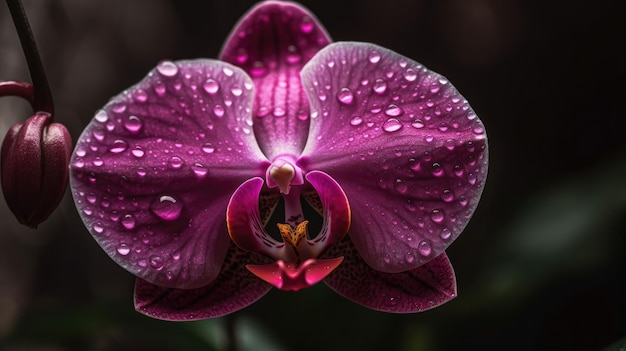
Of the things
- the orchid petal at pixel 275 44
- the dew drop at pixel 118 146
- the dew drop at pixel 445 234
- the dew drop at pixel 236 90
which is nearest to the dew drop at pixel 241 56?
the orchid petal at pixel 275 44

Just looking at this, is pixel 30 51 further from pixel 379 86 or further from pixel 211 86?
pixel 379 86

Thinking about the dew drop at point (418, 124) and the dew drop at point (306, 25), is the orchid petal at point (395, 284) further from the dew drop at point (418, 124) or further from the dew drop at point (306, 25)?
the dew drop at point (306, 25)

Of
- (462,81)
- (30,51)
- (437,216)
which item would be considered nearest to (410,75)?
(437,216)

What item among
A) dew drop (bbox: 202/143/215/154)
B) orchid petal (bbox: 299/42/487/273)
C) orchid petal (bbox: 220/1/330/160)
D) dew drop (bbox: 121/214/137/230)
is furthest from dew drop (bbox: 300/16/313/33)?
dew drop (bbox: 121/214/137/230)

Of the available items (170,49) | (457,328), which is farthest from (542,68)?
(170,49)

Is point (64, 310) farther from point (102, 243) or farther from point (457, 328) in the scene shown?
point (457, 328)

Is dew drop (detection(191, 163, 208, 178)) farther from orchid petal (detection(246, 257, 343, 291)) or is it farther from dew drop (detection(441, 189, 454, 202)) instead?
dew drop (detection(441, 189, 454, 202))
